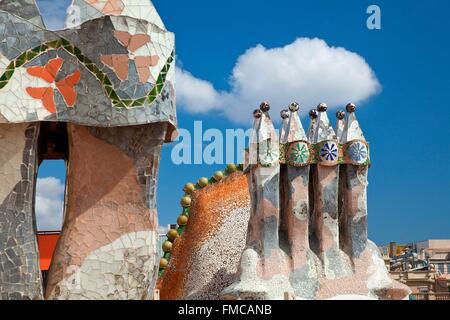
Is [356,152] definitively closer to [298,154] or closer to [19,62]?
[298,154]

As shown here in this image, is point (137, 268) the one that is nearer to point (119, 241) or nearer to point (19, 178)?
point (119, 241)

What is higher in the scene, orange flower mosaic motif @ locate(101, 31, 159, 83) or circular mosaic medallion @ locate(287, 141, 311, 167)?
orange flower mosaic motif @ locate(101, 31, 159, 83)

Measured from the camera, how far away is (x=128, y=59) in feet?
30.9

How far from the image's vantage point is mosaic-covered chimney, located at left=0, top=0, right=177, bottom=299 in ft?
30.2

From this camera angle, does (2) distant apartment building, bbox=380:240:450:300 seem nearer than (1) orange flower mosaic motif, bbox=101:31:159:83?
No

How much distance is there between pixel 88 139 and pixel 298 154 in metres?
4.01

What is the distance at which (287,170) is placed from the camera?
39.3ft

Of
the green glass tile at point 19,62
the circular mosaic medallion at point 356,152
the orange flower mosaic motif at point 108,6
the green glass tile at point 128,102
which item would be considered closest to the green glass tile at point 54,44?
the green glass tile at point 19,62

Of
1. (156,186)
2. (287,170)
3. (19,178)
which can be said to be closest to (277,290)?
(287,170)

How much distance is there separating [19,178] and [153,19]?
120 inches

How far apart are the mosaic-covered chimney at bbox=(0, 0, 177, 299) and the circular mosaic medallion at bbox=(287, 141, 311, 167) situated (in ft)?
9.87

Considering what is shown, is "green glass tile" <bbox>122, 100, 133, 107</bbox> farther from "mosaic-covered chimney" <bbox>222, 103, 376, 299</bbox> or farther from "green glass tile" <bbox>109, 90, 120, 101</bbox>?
"mosaic-covered chimney" <bbox>222, 103, 376, 299</bbox>

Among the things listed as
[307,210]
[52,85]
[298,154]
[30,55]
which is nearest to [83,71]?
[52,85]

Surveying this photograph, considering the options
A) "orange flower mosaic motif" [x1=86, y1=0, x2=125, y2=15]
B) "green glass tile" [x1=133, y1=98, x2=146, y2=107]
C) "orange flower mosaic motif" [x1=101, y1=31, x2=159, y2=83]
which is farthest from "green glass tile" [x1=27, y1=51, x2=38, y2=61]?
"green glass tile" [x1=133, y1=98, x2=146, y2=107]
